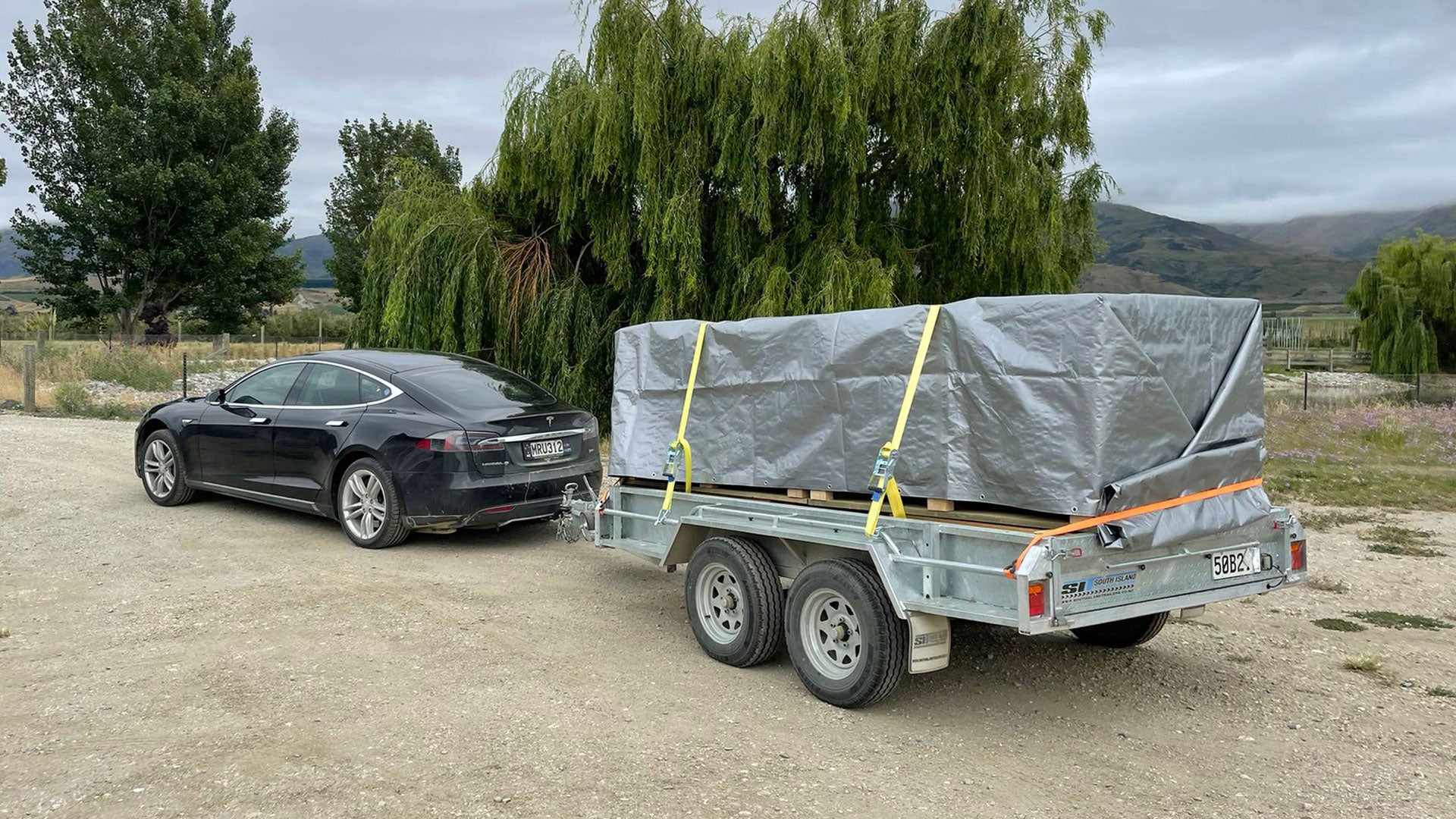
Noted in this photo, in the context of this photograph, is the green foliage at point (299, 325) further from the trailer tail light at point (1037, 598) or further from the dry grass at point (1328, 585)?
the trailer tail light at point (1037, 598)

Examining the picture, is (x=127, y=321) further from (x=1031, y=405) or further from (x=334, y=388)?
(x=1031, y=405)

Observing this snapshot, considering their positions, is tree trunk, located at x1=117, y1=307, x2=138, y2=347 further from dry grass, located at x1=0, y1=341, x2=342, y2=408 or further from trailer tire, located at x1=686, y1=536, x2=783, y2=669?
trailer tire, located at x1=686, y1=536, x2=783, y2=669

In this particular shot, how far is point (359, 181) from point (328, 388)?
3740 cm

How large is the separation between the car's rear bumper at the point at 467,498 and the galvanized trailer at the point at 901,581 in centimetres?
227

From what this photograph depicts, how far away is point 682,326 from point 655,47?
833cm

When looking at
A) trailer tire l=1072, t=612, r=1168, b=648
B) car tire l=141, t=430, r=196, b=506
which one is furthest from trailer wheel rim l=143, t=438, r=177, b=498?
trailer tire l=1072, t=612, r=1168, b=648

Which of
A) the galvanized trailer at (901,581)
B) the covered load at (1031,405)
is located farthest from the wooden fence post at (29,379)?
the covered load at (1031,405)

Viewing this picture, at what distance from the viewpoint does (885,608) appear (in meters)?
4.67

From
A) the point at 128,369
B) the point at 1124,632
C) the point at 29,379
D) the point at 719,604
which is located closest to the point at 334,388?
the point at 719,604

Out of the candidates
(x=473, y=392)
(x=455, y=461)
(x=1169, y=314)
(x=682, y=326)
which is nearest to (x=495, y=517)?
(x=455, y=461)

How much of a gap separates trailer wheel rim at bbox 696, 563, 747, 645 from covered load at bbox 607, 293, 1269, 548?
20.9 inches

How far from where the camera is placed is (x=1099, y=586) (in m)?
4.40

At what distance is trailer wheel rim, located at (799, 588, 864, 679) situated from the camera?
16.1 ft

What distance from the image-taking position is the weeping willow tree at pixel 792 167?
12.8 metres
